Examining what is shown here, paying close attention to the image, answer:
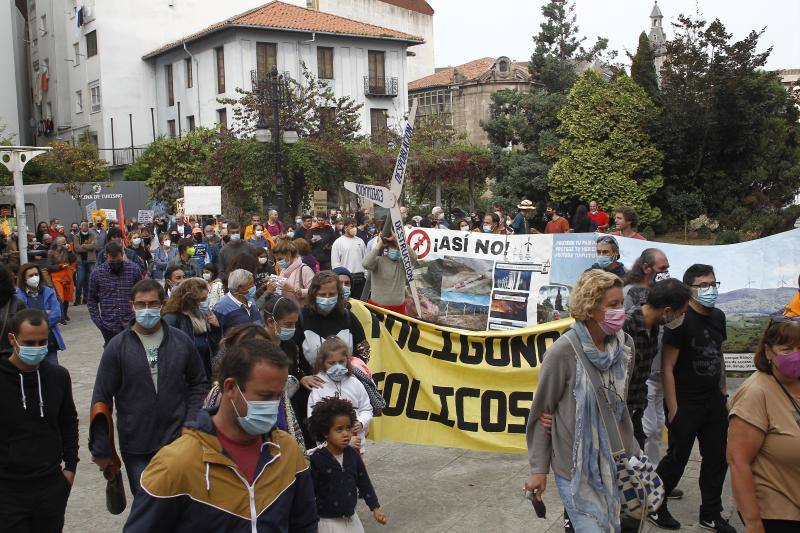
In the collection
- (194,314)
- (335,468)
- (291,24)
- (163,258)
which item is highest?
(291,24)

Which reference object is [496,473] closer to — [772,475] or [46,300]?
[772,475]

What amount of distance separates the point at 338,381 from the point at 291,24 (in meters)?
46.7

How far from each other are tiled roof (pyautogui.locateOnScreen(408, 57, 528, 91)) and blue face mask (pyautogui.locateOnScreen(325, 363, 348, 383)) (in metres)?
57.2

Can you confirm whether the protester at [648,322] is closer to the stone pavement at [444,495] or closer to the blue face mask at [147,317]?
the stone pavement at [444,495]

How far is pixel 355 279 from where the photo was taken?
40.3ft

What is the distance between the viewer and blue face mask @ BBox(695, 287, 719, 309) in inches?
226

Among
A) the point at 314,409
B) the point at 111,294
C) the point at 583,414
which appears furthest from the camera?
A: the point at 111,294

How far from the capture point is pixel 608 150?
2669 centimetres

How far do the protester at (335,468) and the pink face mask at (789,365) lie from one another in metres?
2.33

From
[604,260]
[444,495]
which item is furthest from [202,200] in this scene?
[444,495]

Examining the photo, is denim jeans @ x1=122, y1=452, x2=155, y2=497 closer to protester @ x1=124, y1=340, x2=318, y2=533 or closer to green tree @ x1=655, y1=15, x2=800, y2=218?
protester @ x1=124, y1=340, x2=318, y2=533

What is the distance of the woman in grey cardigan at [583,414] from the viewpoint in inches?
165

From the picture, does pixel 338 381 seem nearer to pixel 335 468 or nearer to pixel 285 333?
pixel 285 333

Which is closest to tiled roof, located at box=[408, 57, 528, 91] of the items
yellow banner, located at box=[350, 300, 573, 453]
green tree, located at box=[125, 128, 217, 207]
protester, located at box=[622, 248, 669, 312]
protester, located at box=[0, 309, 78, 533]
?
green tree, located at box=[125, 128, 217, 207]
